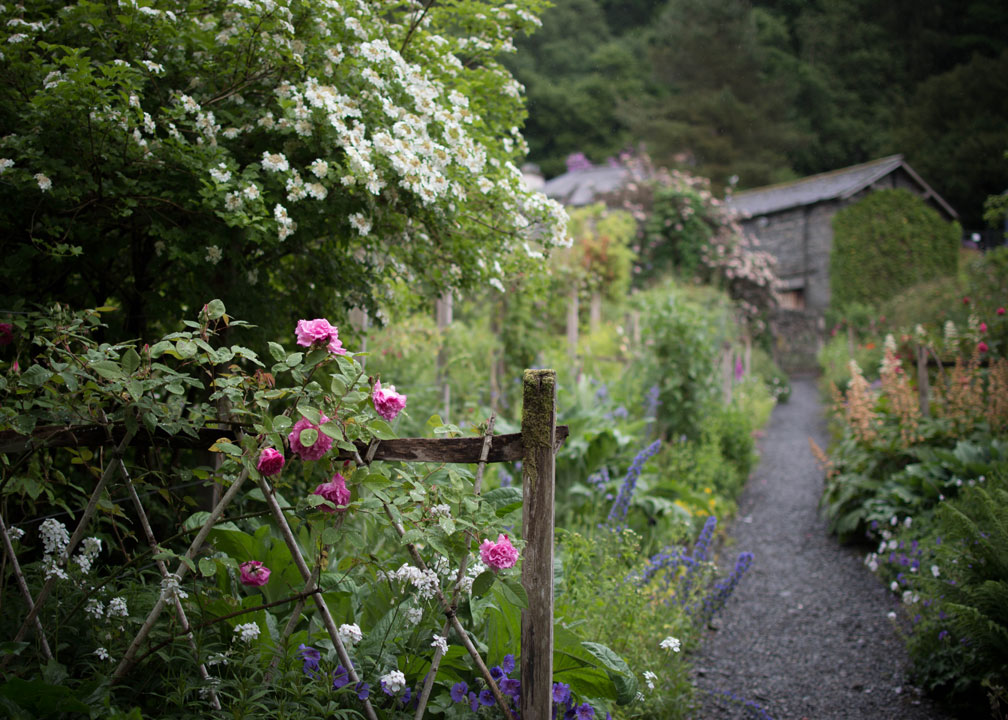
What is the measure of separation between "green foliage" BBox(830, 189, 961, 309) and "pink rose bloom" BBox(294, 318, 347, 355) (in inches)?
851

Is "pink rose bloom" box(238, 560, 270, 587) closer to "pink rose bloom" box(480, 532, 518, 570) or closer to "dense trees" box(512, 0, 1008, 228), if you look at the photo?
"pink rose bloom" box(480, 532, 518, 570)

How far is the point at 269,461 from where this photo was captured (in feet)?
4.70

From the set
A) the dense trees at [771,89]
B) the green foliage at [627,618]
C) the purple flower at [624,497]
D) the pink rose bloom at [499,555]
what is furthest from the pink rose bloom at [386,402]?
the dense trees at [771,89]

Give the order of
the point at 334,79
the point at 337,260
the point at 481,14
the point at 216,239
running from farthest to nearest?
the point at 481,14 → the point at 337,260 → the point at 334,79 → the point at 216,239

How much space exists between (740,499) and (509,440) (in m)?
5.57

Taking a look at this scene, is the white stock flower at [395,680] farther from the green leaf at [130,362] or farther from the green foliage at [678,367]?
the green foliage at [678,367]

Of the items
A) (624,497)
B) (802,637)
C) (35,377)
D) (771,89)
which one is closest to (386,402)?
(35,377)

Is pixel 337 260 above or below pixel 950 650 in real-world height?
above

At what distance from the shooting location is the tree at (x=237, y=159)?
2.08 m

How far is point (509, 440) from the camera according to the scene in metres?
1.63

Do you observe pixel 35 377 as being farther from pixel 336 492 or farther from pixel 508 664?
pixel 508 664

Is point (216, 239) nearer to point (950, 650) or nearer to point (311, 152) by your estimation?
point (311, 152)

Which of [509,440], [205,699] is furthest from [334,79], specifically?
[205,699]

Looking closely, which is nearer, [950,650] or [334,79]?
[334,79]
